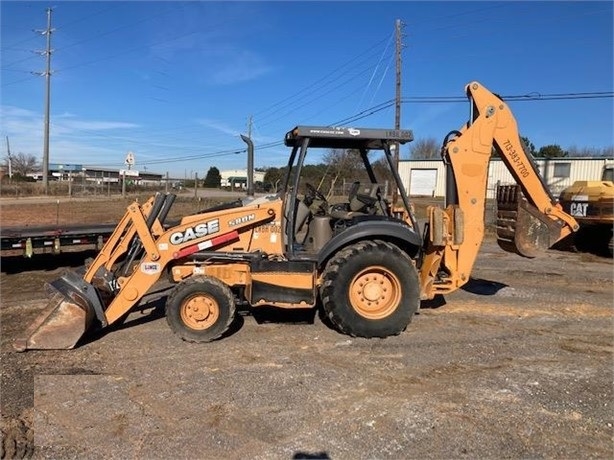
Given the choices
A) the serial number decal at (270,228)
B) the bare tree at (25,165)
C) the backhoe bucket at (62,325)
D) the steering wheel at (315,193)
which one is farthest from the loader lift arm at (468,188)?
the bare tree at (25,165)

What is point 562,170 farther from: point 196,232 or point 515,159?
point 196,232

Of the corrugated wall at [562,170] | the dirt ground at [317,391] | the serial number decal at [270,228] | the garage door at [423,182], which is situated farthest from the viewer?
the garage door at [423,182]

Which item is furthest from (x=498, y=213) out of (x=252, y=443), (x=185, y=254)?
(x=252, y=443)

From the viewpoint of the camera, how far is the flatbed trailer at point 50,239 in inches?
382

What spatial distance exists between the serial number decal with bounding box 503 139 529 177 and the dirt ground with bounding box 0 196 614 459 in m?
1.93

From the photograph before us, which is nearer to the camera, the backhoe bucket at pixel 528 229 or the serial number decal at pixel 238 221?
the serial number decal at pixel 238 221

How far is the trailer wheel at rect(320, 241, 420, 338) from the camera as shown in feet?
20.0

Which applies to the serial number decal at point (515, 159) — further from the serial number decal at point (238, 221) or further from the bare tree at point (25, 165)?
the bare tree at point (25, 165)

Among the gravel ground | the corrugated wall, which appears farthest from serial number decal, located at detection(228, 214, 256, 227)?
the corrugated wall

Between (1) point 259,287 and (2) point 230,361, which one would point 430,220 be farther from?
(2) point 230,361

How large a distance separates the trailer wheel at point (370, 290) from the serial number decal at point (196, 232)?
4.59ft

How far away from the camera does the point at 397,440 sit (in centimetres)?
389

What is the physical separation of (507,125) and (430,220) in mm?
1559

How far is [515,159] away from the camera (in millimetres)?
6859
